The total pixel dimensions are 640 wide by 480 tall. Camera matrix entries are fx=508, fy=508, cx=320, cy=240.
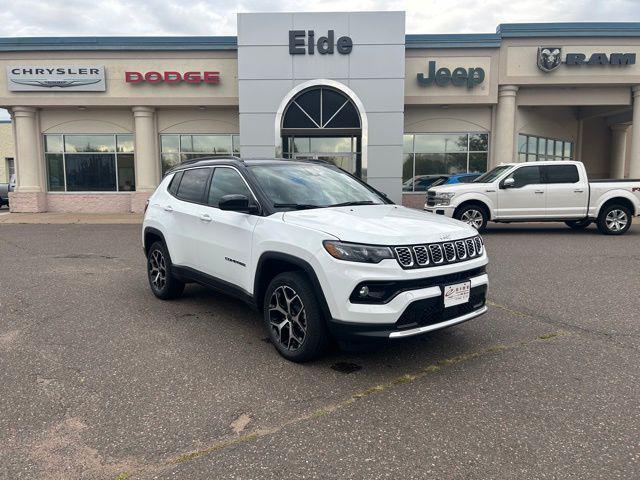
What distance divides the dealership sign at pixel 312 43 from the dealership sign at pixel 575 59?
7.29 metres

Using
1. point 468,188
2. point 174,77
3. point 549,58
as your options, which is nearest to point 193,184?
point 468,188

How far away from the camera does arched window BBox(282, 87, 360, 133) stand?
58.9 feet

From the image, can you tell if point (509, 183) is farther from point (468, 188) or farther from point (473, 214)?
point (473, 214)

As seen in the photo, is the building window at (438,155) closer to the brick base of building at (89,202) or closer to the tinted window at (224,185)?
the brick base of building at (89,202)

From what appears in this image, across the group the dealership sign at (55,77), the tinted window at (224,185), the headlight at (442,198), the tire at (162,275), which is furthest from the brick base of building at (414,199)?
the tinted window at (224,185)

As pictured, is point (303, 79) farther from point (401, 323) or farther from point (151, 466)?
point (151, 466)

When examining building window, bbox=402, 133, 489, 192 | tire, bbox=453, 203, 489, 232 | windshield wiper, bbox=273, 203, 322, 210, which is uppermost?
building window, bbox=402, 133, 489, 192

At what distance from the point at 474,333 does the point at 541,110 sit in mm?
19488

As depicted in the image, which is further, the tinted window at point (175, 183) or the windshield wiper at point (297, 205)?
the tinted window at point (175, 183)

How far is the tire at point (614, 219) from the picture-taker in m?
12.9

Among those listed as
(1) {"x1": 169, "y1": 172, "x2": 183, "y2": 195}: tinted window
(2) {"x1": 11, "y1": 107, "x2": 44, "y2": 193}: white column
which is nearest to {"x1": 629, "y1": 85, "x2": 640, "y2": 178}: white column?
(1) {"x1": 169, "y1": 172, "x2": 183, "y2": 195}: tinted window

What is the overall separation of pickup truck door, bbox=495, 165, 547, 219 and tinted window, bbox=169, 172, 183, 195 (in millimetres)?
9121

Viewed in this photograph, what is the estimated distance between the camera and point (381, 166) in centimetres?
1806

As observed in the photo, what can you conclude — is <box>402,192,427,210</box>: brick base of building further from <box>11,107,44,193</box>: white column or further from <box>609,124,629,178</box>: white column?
<box>11,107,44,193</box>: white column
